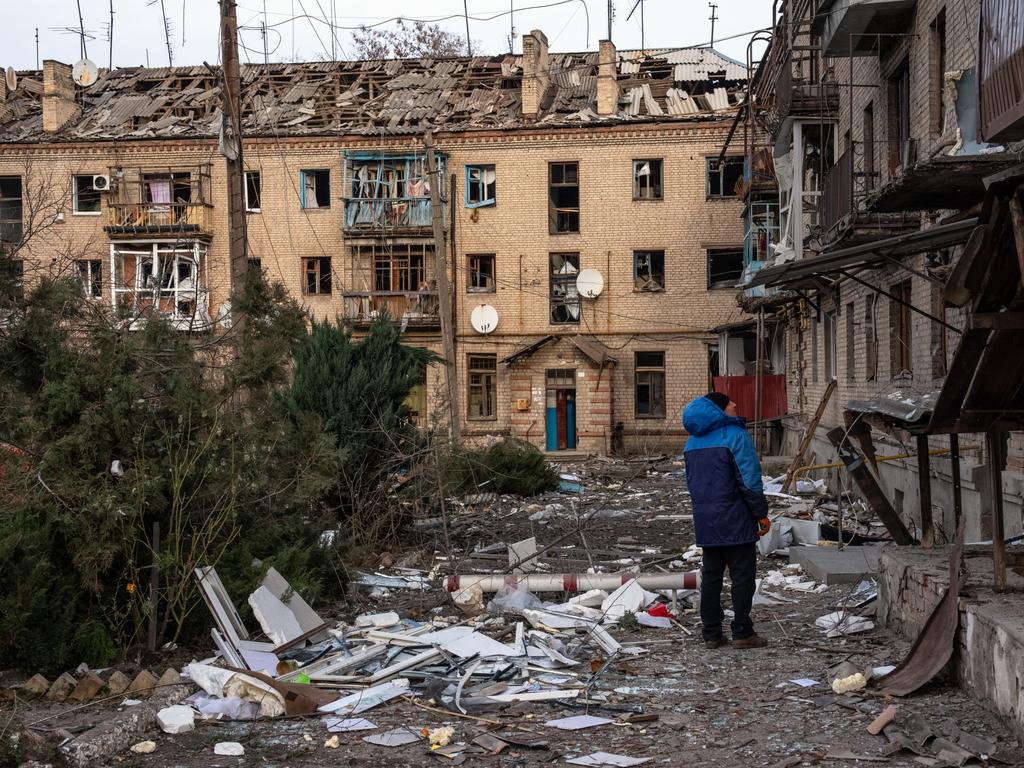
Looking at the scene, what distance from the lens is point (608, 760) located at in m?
5.70

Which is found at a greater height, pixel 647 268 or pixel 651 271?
pixel 647 268

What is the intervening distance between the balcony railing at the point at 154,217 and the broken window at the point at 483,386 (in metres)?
9.91

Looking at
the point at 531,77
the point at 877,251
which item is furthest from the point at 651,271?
the point at 877,251

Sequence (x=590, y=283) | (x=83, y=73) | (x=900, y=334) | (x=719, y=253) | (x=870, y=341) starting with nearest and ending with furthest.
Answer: (x=900, y=334)
(x=870, y=341)
(x=719, y=253)
(x=590, y=283)
(x=83, y=73)

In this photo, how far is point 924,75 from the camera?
14.8 m

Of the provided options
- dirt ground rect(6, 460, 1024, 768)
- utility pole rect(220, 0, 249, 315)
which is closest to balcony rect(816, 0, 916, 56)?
utility pole rect(220, 0, 249, 315)

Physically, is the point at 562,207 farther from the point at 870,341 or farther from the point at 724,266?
the point at 870,341

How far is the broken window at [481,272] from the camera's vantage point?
36.1 meters

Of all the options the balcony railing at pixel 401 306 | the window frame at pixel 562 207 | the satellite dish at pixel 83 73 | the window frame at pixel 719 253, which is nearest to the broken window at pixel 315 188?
the balcony railing at pixel 401 306

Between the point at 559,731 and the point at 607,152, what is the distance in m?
30.7

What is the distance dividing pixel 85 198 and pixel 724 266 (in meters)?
21.7

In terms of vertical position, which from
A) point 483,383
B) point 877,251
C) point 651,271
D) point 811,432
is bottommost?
point 811,432

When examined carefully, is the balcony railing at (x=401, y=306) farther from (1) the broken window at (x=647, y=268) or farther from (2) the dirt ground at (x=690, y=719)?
(2) the dirt ground at (x=690, y=719)

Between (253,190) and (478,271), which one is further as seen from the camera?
(253,190)
